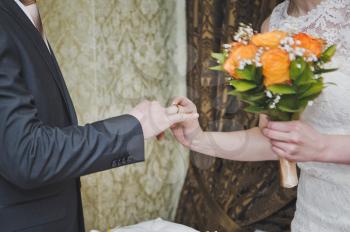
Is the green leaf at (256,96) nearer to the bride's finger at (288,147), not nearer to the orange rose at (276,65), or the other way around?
the orange rose at (276,65)

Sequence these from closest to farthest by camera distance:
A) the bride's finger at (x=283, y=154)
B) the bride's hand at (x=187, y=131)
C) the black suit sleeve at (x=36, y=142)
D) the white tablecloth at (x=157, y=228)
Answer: the black suit sleeve at (x=36, y=142) < the bride's finger at (x=283, y=154) < the bride's hand at (x=187, y=131) < the white tablecloth at (x=157, y=228)

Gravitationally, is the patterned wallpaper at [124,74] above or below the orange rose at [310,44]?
below

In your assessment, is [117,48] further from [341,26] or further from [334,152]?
[334,152]

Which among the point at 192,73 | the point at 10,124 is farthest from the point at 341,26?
the point at 192,73

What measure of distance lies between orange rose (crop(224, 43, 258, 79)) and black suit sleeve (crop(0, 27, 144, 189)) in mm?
377

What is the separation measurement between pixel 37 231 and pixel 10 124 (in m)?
0.39

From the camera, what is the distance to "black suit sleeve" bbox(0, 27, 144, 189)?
123cm

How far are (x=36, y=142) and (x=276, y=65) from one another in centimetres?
70

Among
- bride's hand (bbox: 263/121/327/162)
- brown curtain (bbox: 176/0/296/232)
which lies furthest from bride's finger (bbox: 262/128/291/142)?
brown curtain (bbox: 176/0/296/232)

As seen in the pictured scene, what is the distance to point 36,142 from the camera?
49.1 inches

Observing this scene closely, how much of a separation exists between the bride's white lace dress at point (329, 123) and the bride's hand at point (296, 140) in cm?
26

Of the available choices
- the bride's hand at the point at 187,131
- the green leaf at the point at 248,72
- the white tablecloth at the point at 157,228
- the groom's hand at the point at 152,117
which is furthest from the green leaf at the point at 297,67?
the white tablecloth at the point at 157,228

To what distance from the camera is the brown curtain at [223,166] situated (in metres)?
2.96

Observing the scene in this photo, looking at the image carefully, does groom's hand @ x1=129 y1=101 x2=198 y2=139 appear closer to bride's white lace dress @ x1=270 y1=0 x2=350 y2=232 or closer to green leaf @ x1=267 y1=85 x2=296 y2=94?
green leaf @ x1=267 y1=85 x2=296 y2=94
